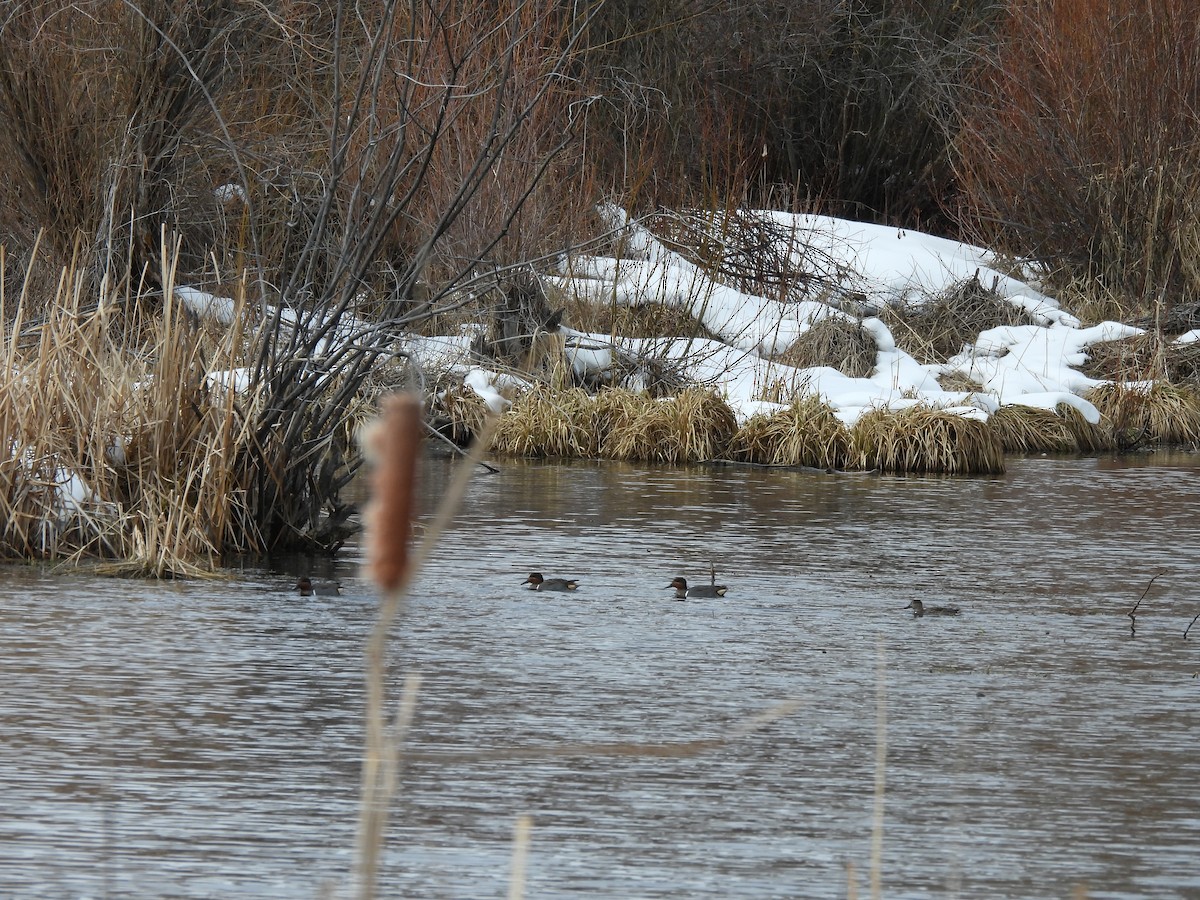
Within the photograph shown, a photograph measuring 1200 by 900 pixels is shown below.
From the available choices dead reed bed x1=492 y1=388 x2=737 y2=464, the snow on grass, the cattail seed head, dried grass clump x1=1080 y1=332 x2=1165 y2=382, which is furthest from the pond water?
dried grass clump x1=1080 y1=332 x2=1165 y2=382

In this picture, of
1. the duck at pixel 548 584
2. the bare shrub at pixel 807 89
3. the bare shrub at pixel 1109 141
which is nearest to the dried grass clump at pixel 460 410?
the duck at pixel 548 584

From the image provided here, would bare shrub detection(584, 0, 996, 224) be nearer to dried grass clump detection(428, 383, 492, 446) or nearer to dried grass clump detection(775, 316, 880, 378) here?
dried grass clump detection(775, 316, 880, 378)

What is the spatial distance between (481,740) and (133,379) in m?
3.79

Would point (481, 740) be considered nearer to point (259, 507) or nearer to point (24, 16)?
point (259, 507)

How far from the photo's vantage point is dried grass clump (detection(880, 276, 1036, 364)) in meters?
19.6

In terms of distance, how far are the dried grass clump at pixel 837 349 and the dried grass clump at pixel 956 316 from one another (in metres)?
1.27

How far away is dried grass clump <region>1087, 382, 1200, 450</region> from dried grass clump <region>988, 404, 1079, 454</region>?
63 cm

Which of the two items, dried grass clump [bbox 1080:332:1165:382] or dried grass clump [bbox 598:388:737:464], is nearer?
dried grass clump [bbox 598:388:737:464]

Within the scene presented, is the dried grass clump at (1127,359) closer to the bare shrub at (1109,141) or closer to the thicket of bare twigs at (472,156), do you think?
the thicket of bare twigs at (472,156)

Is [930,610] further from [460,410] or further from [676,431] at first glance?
[460,410]

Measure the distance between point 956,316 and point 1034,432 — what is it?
13.1ft

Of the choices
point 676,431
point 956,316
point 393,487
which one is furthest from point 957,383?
point 393,487

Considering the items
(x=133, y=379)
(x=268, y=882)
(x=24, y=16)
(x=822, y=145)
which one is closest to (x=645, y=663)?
(x=268, y=882)

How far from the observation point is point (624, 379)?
16500 millimetres
